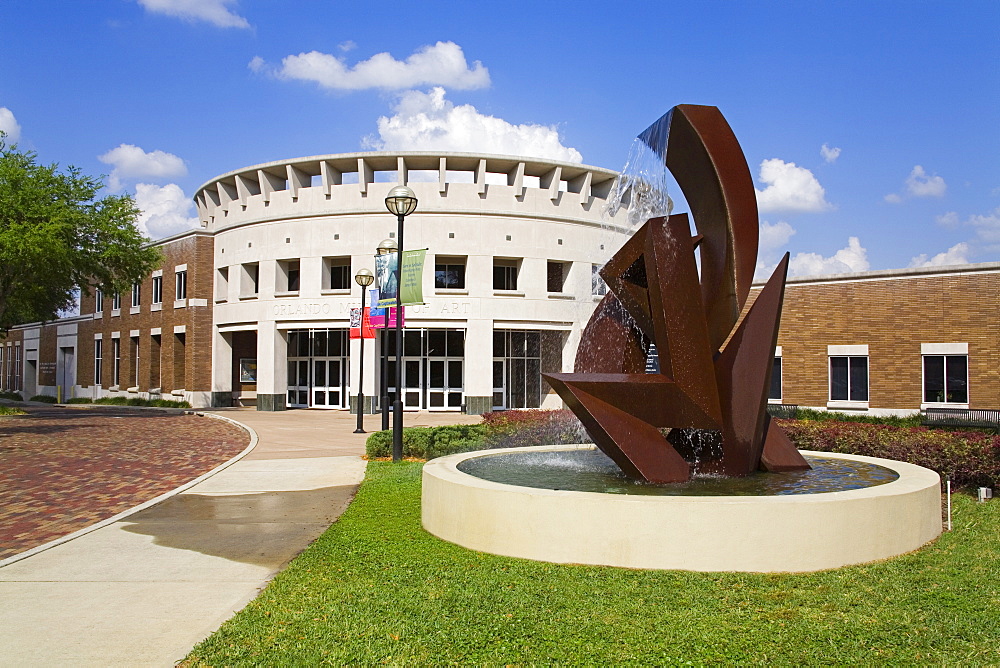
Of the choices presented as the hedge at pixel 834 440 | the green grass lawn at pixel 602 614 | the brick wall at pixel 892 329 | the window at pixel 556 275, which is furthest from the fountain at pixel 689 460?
the window at pixel 556 275

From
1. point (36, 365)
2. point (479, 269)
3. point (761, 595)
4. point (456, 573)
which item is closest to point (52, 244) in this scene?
point (479, 269)

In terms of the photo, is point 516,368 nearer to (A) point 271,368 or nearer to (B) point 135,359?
(A) point 271,368

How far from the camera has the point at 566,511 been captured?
6.74 metres

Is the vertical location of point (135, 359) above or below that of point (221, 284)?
below

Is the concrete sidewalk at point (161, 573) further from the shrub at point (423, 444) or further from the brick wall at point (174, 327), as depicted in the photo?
the brick wall at point (174, 327)

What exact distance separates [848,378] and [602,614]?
83.8 feet

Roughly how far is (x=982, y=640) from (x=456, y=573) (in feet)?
12.3

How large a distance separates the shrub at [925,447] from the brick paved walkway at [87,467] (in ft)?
35.9

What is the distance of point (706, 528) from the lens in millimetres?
6445

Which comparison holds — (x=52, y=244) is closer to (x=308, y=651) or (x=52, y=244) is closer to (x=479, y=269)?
(x=479, y=269)

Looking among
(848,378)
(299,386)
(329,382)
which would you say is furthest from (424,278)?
(848,378)

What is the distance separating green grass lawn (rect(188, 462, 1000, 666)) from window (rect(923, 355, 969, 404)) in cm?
2108

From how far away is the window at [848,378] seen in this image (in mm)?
27672

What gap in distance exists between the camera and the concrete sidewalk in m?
5.00
